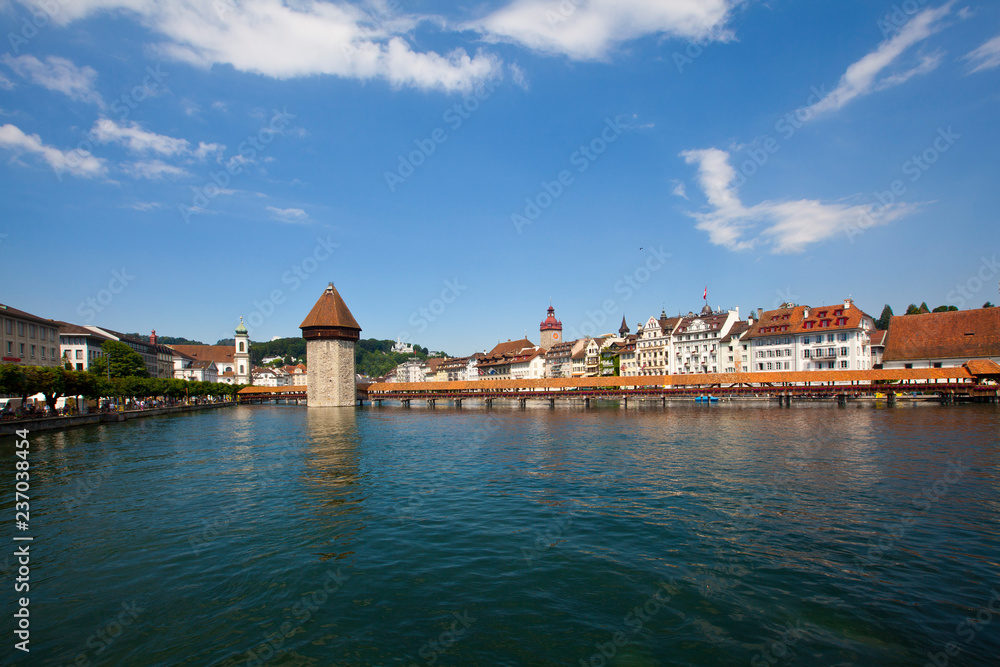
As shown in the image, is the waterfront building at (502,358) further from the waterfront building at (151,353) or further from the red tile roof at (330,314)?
the waterfront building at (151,353)

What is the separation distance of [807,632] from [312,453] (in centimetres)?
1908

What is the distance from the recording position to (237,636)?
6133 mm

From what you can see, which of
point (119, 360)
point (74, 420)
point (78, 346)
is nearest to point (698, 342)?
point (74, 420)

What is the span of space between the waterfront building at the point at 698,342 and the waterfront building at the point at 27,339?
67.7m

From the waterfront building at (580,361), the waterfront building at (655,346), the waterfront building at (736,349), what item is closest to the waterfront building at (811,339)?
the waterfront building at (736,349)

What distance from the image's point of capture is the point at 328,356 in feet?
200

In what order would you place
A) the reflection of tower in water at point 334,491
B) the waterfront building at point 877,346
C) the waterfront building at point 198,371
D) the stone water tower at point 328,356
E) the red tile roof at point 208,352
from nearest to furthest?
the reflection of tower in water at point 334,491
the waterfront building at point 877,346
the stone water tower at point 328,356
the waterfront building at point 198,371
the red tile roof at point 208,352

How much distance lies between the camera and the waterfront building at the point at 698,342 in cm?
6675

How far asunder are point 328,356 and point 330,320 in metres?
4.22

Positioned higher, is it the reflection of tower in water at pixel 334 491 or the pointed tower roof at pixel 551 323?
the pointed tower roof at pixel 551 323

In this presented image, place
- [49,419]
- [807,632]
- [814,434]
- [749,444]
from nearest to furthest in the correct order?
[807,632] < [749,444] < [814,434] < [49,419]

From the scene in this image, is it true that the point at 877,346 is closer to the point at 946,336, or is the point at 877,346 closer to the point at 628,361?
the point at 946,336

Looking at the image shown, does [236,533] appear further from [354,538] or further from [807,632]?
[807,632]

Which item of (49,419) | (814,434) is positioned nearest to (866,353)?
(814,434)
